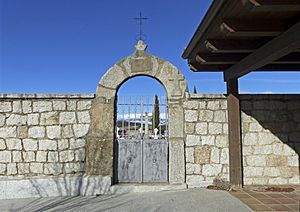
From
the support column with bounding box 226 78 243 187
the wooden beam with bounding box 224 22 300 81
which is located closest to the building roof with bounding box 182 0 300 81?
the wooden beam with bounding box 224 22 300 81

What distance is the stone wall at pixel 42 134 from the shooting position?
5176 mm

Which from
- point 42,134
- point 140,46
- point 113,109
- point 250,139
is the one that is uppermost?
point 140,46

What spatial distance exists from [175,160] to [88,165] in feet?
6.28

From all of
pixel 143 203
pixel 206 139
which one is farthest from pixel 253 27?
pixel 143 203

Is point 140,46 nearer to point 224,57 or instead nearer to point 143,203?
point 224,57

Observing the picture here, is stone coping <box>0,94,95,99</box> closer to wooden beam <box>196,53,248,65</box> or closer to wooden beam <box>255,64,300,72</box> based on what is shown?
wooden beam <box>196,53,248,65</box>

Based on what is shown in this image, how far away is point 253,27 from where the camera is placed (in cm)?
345

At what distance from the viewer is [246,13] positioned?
10.6 feet

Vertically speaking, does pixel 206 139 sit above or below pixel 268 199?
above

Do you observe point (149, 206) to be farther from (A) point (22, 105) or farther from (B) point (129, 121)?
(A) point (22, 105)

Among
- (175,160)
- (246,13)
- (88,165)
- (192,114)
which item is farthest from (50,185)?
(246,13)

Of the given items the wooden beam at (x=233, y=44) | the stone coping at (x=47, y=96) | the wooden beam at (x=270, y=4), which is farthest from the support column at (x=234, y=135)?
the stone coping at (x=47, y=96)

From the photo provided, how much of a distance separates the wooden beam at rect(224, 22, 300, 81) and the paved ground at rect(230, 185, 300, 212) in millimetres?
2397

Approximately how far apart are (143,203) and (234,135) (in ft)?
8.08
